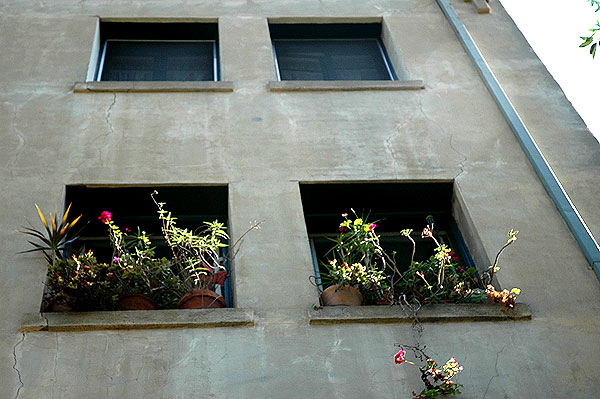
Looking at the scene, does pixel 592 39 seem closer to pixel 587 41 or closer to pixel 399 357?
pixel 587 41

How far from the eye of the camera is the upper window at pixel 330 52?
32.2 ft

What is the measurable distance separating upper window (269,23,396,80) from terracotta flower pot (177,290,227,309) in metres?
4.03

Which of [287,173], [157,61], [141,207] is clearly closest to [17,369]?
[141,207]

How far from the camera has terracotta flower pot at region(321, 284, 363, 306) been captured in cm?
636

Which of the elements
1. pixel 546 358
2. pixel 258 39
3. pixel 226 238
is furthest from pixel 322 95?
pixel 546 358

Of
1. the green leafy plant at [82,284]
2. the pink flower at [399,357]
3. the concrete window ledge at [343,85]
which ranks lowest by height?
the pink flower at [399,357]

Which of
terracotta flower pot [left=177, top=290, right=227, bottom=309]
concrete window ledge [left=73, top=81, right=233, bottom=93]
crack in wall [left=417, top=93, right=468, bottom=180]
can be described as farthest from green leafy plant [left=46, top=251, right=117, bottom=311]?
crack in wall [left=417, top=93, right=468, bottom=180]

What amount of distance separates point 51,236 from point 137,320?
1180 mm

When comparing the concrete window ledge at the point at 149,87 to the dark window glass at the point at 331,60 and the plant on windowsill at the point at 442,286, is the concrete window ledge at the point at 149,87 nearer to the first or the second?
the dark window glass at the point at 331,60

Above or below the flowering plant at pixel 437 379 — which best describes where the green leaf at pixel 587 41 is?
above

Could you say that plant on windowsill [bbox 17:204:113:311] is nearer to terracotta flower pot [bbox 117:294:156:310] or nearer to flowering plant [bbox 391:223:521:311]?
terracotta flower pot [bbox 117:294:156:310]

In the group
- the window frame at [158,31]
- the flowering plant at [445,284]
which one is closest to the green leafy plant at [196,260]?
the flowering plant at [445,284]

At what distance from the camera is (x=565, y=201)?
7410 mm

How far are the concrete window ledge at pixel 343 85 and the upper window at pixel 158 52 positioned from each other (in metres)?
1.17
